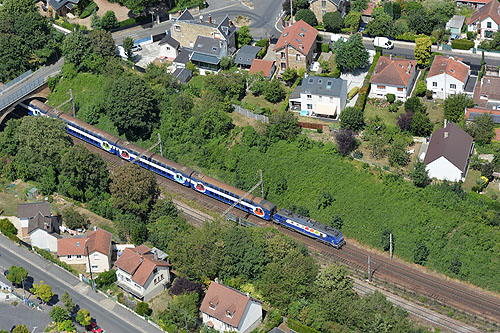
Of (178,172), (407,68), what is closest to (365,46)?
(407,68)

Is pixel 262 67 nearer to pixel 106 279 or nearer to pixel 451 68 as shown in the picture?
pixel 451 68

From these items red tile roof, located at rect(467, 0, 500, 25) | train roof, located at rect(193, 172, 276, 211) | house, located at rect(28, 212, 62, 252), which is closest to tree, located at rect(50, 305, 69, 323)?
house, located at rect(28, 212, 62, 252)

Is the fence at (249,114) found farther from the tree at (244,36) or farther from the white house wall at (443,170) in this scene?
the white house wall at (443,170)

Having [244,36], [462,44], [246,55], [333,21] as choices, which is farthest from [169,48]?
[462,44]

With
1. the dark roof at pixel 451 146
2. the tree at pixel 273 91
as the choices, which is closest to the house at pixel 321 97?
the tree at pixel 273 91

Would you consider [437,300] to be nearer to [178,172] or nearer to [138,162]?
[178,172]

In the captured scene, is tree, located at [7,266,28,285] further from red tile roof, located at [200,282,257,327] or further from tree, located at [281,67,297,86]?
tree, located at [281,67,297,86]
